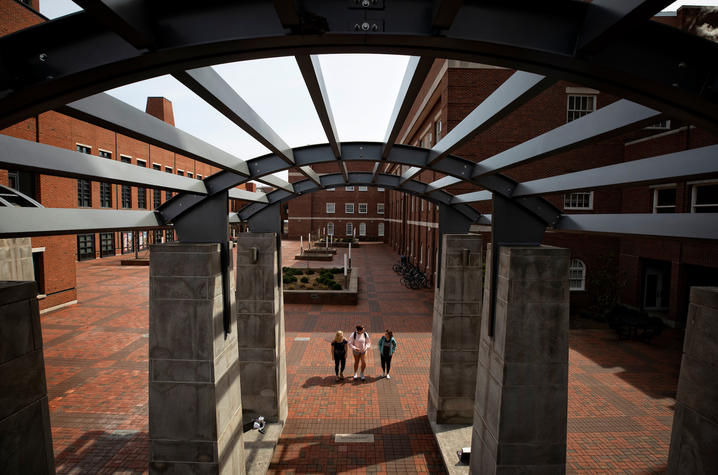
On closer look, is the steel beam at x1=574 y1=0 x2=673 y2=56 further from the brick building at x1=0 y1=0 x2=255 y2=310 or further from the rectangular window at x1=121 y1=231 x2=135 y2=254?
the rectangular window at x1=121 y1=231 x2=135 y2=254

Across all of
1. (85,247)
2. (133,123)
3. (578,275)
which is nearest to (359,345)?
(133,123)

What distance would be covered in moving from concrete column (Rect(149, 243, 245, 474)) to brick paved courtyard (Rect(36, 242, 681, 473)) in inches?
93.7

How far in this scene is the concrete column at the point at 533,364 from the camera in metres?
4.81

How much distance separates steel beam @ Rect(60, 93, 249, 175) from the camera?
8.20ft

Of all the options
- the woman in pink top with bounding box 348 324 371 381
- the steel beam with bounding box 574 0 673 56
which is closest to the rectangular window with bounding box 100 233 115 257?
the woman in pink top with bounding box 348 324 371 381

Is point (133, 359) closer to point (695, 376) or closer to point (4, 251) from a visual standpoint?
point (4, 251)

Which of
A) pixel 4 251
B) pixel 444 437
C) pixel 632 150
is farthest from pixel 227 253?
pixel 632 150

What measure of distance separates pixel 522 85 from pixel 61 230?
4065 millimetres

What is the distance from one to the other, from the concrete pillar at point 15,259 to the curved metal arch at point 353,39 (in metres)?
12.0

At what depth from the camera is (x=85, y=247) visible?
2877cm

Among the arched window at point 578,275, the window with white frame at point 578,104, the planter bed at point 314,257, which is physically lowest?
the planter bed at point 314,257

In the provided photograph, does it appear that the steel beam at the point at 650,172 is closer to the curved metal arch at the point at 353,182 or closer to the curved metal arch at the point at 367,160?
the curved metal arch at the point at 367,160

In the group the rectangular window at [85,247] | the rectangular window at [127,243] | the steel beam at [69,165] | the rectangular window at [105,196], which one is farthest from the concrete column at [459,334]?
the rectangular window at [127,243]

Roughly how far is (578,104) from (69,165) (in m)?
19.2
